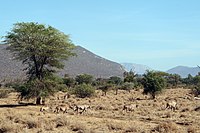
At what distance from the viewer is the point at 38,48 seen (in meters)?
35.8

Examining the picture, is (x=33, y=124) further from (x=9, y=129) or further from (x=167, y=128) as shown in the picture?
(x=167, y=128)

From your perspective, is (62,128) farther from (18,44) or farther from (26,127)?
(18,44)

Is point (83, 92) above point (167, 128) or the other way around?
above

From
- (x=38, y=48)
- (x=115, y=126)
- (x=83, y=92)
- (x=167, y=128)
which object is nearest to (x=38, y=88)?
(x=38, y=48)

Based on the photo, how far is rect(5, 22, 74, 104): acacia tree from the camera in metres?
35.9

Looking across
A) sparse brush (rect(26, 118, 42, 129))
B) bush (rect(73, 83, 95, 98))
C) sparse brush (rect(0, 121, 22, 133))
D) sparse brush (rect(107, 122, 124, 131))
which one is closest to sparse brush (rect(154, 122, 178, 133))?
sparse brush (rect(107, 122, 124, 131))

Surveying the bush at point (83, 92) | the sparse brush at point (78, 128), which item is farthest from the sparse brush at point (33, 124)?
the bush at point (83, 92)

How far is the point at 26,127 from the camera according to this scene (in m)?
19.0

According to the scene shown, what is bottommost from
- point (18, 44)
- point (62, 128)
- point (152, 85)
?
point (62, 128)

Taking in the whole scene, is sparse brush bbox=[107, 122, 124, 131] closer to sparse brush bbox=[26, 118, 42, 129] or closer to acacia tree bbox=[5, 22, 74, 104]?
sparse brush bbox=[26, 118, 42, 129]

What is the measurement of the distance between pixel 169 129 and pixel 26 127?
7.49 meters

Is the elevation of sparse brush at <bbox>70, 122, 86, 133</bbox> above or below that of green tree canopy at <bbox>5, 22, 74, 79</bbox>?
below

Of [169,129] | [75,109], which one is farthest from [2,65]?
[169,129]

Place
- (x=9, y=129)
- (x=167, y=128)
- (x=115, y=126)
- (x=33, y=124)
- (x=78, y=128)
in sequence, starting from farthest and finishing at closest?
(x=33, y=124) → (x=115, y=126) → (x=78, y=128) → (x=9, y=129) → (x=167, y=128)
